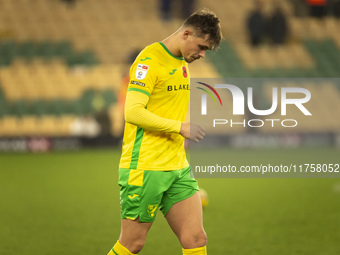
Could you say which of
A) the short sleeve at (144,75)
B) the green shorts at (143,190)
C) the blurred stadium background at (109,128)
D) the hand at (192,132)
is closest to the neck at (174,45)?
the short sleeve at (144,75)

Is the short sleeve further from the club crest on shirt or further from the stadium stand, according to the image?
the stadium stand

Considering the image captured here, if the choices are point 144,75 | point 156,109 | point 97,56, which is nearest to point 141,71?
point 144,75

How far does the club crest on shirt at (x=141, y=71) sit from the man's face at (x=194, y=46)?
0.25 m

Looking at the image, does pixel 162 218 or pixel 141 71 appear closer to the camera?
pixel 141 71

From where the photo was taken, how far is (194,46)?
3.28 meters

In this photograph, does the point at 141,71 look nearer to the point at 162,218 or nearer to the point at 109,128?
the point at 162,218

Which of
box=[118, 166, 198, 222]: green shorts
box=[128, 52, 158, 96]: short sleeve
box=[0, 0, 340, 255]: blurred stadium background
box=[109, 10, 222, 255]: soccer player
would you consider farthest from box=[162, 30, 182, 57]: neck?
box=[0, 0, 340, 255]: blurred stadium background

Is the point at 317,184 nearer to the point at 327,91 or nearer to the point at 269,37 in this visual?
the point at 327,91

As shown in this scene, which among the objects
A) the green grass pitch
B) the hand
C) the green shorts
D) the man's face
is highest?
the man's face

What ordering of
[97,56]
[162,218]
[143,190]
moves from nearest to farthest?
1. [143,190]
2. [162,218]
3. [97,56]

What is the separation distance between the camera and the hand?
3.23 meters

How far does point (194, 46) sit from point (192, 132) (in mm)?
477

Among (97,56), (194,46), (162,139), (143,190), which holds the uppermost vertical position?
(194,46)

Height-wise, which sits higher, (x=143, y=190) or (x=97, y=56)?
(x=97, y=56)
